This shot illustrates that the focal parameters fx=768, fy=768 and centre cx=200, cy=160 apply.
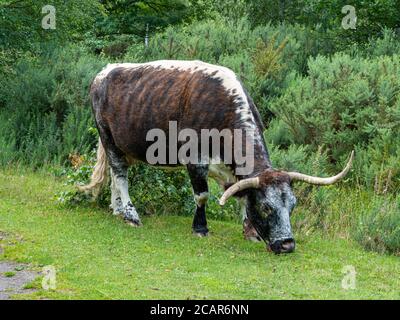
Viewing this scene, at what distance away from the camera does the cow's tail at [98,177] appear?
12.0m

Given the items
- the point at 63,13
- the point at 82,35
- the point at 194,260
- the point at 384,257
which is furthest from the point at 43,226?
the point at 82,35

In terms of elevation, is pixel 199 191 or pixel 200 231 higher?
pixel 199 191

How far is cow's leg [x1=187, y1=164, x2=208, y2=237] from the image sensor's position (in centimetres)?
1016

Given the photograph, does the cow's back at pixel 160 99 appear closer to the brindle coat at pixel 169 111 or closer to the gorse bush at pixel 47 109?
the brindle coat at pixel 169 111

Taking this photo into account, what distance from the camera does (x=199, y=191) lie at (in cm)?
1031

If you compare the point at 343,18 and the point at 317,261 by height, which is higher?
the point at 343,18

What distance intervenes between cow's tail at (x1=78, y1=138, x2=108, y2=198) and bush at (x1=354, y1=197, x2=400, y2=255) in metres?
3.95

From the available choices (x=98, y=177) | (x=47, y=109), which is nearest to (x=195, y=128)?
(x=98, y=177)

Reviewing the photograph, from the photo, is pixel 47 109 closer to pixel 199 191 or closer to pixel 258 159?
pixel 199 191

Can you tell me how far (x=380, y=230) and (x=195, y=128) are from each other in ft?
9.47

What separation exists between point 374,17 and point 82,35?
34.2 feet

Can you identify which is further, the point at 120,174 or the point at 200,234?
the point at 120,174

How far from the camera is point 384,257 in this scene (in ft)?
32.4
